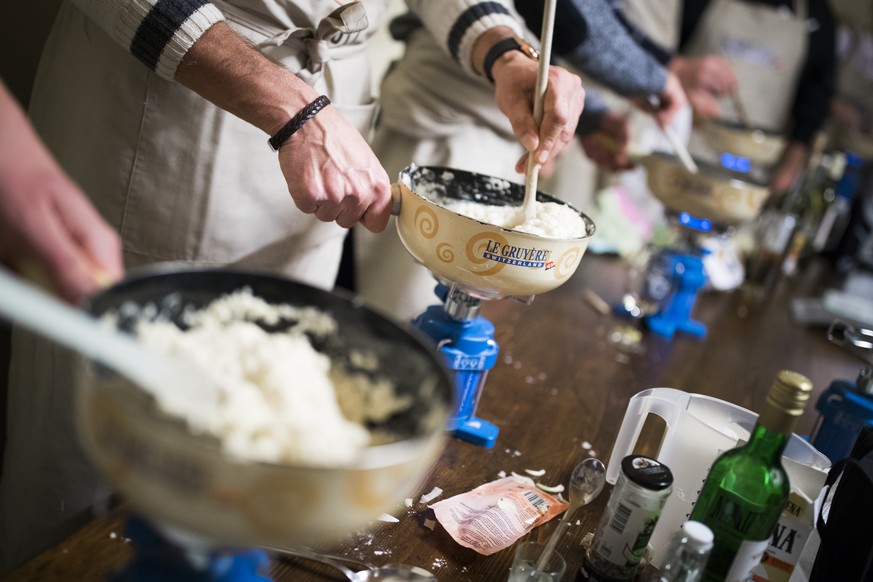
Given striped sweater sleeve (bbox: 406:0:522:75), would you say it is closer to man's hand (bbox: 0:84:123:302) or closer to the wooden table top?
the wooden table top

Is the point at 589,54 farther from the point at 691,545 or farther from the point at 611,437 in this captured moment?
the point at 691,545

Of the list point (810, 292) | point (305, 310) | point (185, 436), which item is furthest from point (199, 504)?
point (810, 292)

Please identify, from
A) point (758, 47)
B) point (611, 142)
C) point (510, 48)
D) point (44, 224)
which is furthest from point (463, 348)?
point (758, 47)

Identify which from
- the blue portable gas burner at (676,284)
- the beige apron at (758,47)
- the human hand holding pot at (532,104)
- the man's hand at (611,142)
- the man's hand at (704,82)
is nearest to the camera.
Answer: the human hand holding pot at (532,104)

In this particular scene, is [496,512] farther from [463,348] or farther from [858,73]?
[858,73]

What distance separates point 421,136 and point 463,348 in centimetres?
81

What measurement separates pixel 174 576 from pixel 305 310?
0.80 feet

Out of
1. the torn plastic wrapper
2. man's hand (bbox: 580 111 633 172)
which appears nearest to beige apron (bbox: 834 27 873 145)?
man's hand (bbox: 580 111 633 172)

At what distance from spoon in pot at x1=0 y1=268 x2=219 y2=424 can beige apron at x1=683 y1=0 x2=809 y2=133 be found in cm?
311

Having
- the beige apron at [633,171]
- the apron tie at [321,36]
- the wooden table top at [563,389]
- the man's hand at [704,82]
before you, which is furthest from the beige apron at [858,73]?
the apron tie at [321,36]

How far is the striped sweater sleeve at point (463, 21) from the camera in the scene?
1.40m

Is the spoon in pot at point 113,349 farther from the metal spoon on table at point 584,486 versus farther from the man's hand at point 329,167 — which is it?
the metal spoon on table at point 584,486

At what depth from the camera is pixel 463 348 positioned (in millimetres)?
1116

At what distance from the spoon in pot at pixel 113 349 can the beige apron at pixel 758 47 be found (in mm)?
3108
